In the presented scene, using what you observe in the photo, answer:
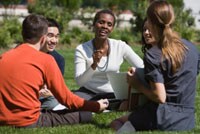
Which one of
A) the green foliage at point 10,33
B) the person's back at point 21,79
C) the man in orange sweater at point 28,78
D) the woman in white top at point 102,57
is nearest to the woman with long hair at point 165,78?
the man in orange sweater at point 28,78

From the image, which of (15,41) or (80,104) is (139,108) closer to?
(80,104)

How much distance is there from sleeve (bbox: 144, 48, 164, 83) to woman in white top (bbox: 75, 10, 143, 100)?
5.37ft

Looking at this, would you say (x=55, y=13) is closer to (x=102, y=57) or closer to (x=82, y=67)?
(x=102, y=57)

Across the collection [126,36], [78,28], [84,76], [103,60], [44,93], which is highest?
[103,60]

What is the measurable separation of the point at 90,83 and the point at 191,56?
187 cm

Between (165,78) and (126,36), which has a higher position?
(165,78)

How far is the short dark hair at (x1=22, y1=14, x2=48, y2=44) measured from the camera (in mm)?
A: 5039

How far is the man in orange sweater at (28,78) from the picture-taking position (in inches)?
198

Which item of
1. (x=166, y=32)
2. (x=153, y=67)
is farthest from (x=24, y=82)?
(x=166, y=32)

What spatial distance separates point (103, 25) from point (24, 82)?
173cm

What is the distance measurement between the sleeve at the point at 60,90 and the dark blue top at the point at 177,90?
64 centimetres

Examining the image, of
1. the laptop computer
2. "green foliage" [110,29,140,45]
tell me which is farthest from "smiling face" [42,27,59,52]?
"green foliage" [110,29,140,45]

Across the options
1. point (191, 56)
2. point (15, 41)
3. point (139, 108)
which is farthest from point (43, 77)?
point (15, 41)

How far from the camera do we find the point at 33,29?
5.04 m
